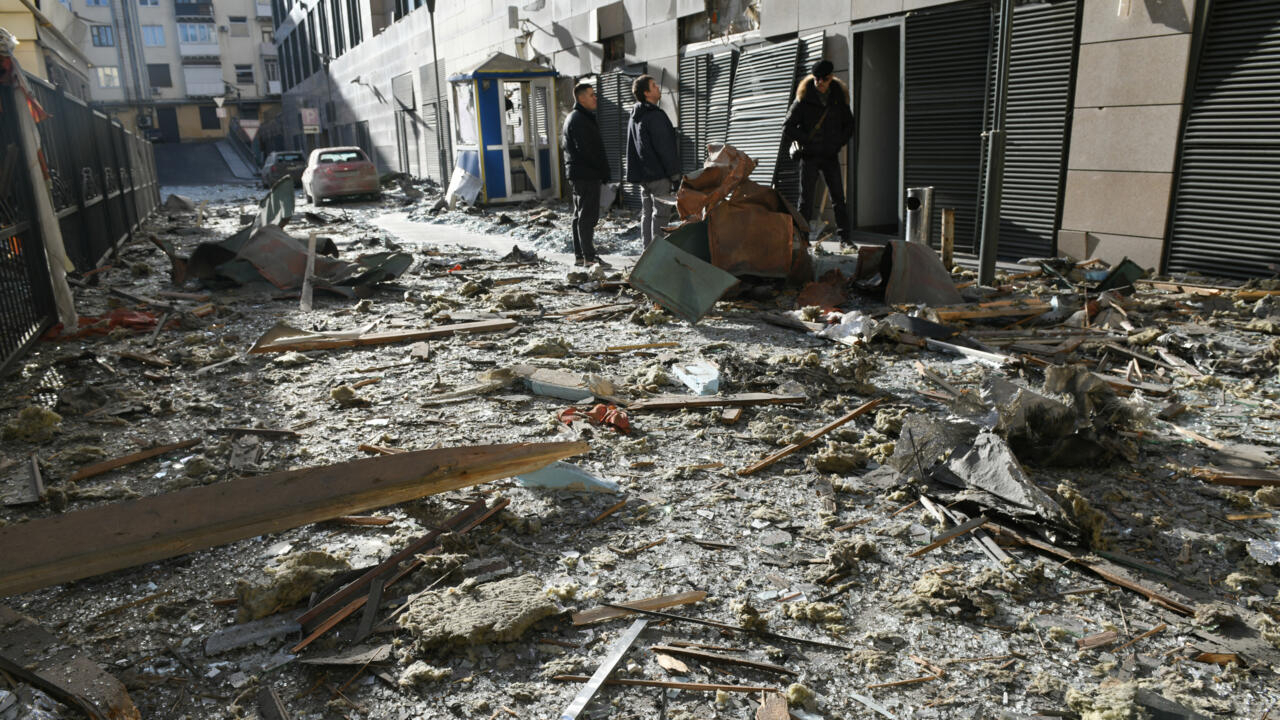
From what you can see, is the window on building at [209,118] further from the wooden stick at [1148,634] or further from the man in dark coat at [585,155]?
the wooden stick at [1148,634]

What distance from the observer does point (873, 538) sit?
3525mm

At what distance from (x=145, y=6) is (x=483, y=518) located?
81.2 m

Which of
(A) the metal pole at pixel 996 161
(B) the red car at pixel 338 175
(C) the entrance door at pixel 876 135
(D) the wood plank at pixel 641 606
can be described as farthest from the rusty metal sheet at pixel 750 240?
(B) the red car at pixel 338 175

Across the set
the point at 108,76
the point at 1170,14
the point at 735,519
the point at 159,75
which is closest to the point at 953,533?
the point at 735,519

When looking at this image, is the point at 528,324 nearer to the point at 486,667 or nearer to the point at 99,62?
the point at 486,667

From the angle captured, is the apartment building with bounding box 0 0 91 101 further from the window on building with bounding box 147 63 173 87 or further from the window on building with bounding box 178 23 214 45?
the window on building with bounding box 178 23 214 45

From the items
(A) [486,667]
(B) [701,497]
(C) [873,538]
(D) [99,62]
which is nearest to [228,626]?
(A) [486,667]

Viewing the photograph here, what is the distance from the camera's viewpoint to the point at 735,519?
12.3 feet

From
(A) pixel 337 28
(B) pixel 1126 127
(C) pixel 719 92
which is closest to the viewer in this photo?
(B) pixel 1126 127

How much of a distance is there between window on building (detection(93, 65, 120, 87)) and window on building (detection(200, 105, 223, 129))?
6209 mm

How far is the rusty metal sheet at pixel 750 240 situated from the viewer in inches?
318

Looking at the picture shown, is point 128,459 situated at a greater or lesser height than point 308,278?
lesser

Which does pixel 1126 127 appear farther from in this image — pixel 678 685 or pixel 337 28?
pixel 337 28

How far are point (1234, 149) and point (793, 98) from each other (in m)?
5.99
